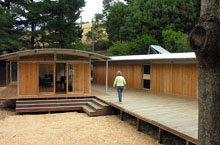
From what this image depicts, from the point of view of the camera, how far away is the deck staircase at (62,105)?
943 centimetres

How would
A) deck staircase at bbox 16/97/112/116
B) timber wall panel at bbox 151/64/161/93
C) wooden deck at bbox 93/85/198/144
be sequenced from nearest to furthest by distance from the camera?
wooden deck at bbox 93/85/198/144
deck staircase at bbox 16/97/112/116
timber wall panel at bbox 151/64/161/93

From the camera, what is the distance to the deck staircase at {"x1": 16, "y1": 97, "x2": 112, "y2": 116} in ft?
30.9

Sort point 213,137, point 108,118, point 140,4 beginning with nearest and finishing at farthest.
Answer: point 213,137, point 108,118, point 140,4

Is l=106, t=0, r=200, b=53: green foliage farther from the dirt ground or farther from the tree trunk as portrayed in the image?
the tree trunk

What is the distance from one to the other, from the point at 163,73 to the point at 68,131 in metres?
6.79

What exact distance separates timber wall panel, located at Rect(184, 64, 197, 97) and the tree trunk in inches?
314

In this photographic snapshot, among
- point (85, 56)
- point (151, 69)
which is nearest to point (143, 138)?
point (85, 56)

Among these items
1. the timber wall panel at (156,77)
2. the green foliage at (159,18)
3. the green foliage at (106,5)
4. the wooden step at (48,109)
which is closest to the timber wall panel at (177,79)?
the timber wall panel at (156,77)

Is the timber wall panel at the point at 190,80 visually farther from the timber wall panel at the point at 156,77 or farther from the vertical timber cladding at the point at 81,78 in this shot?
the vertical timber cladding at the point at 81,78

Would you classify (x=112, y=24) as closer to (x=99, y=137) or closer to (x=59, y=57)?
(x=59, y=57)

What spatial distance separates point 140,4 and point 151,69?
2196 cm

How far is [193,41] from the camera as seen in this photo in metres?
2.35

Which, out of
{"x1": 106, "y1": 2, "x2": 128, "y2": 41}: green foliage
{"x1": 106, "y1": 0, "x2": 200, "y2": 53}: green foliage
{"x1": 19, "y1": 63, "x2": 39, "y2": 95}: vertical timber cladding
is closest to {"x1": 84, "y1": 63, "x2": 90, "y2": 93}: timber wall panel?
{"x1": 19, "y1": 63, "x2": 39, "y2": 95}: vertical timber cladding

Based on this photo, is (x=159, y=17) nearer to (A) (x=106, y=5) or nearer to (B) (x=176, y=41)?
(B) (x=176, y=41)
